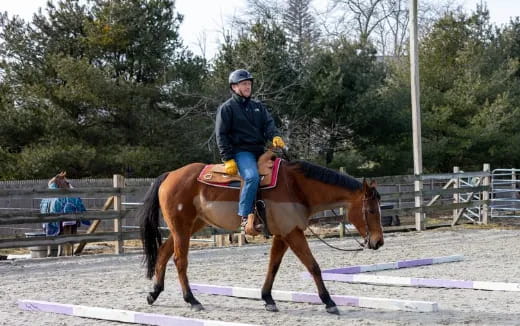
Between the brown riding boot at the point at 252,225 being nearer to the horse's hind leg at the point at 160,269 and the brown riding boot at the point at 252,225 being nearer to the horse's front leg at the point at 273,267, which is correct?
the horse's front leg at the point at 273,267

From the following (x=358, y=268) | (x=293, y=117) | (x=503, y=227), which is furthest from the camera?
(x=293, y=117)

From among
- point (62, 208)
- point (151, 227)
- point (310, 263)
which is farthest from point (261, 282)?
point (62, 208)

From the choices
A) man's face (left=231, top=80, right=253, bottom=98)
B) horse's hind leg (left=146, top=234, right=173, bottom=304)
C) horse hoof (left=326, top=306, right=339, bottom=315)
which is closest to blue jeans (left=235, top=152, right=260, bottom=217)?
man's face (left=231, top=80, right=253, bottom=98)

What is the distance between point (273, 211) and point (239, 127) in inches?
37.5

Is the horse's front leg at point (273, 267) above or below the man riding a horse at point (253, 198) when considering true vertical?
below

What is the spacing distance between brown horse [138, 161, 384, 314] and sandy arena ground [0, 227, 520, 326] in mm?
364

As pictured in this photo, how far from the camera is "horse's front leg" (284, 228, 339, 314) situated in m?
6.72

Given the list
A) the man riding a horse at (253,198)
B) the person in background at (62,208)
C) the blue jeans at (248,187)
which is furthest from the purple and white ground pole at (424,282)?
the person in background at (62,208)

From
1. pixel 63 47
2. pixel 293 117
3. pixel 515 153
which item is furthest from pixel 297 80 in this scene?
pixel 515 153

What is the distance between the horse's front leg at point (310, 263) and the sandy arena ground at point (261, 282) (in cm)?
14

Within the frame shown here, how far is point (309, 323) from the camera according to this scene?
637cm

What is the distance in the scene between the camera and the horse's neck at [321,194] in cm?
718

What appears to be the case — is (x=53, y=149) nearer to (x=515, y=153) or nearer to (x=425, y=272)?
(x=425, y=272)

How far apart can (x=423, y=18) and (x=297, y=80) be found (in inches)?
744
